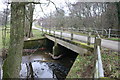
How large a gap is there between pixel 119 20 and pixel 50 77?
12.6m

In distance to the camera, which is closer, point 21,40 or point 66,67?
point 21,40

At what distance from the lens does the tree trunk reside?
340 centimetres

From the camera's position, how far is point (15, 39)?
348 centimetres

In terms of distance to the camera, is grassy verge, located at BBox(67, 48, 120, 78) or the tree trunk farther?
grassy verge, located at BBox(67, 48, 120, 78)

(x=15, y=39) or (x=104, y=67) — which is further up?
(x=15, y=39)

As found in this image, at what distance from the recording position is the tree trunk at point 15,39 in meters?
3.40

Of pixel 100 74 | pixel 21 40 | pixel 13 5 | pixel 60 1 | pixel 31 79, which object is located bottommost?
pixel 31 79

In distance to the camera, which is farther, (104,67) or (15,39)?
(104,67)

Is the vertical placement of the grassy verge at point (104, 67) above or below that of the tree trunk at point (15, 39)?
below

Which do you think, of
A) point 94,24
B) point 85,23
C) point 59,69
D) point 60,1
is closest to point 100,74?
point 60,1

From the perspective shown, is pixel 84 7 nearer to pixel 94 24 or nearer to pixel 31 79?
pixel 94 24

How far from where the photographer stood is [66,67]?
9.41 meters

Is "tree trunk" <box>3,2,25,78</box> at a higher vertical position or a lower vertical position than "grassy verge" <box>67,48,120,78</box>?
higher

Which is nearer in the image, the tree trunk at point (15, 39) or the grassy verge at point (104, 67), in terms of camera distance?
the tree trunk at point (15, 39)
